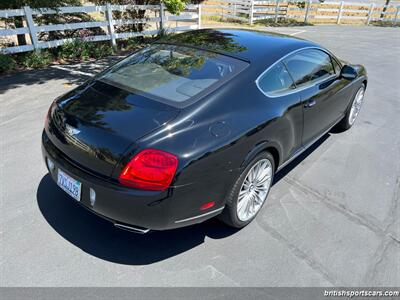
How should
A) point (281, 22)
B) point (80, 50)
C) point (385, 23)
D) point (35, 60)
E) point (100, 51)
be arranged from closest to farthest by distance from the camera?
point (35, 60), point (80, 50), point (100, 51), point (281, 22), point (385, 23)

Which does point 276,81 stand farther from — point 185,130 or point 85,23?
point 85,23

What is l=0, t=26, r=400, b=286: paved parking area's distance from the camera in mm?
2504

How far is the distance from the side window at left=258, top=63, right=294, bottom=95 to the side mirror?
4.28 ft

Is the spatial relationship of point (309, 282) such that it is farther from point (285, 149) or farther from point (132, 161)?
point (132, 161)

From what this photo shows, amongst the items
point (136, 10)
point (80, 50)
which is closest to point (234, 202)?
point (80, 50)

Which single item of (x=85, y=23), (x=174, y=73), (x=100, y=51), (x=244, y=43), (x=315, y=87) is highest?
(x=244, y=43)

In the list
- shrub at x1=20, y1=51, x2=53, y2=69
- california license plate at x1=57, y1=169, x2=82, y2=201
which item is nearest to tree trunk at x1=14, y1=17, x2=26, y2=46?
shrub at x1=20, y1=51, x2=53, y2=69

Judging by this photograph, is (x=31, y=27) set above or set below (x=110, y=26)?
above

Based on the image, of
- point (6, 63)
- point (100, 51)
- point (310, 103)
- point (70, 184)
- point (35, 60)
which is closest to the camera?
point (70, 184)

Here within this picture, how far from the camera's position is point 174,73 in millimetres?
2975

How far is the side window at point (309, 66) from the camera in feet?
11.2

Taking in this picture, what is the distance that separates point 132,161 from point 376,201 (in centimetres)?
278

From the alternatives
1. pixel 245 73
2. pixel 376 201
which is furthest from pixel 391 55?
pixel 245 73

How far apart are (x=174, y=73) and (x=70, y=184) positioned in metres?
1.34
